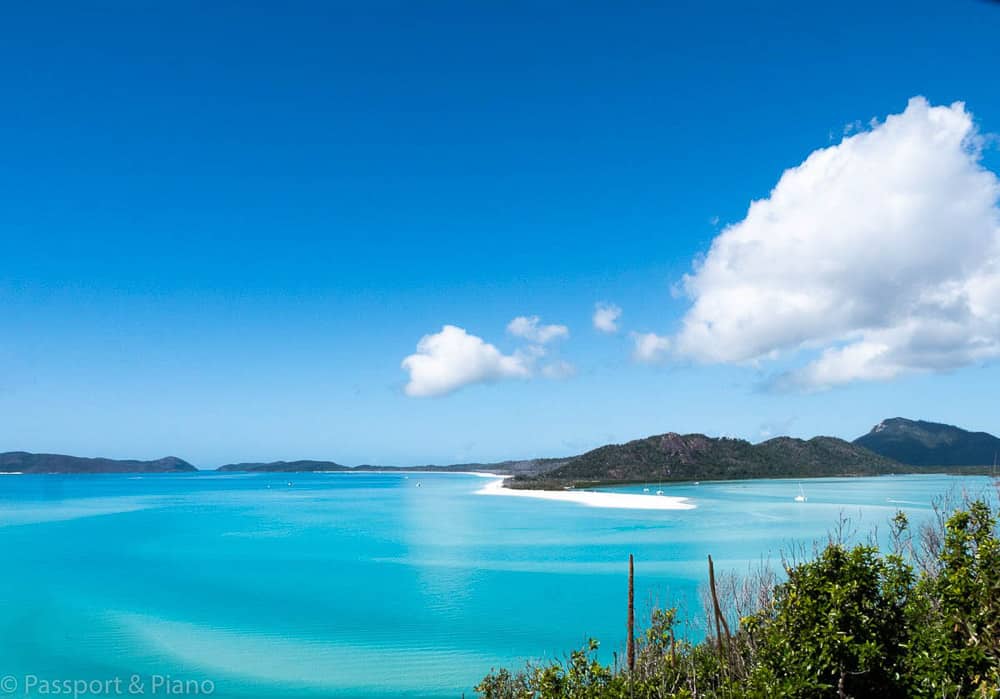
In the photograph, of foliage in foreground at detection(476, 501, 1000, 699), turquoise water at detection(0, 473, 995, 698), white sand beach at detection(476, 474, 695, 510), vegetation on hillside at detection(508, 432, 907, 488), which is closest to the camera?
foliage in foreground at detection(476, 501, 1000, 699)

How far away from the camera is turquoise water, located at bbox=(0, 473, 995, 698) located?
16.4 meters

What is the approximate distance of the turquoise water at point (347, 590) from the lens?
16.4m

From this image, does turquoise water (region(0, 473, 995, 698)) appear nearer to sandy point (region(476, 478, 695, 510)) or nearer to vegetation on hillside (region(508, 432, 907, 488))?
sandy point (region(476, 478, 695, 510))

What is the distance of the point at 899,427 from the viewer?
175000 mm

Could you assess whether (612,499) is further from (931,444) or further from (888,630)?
(931,444)

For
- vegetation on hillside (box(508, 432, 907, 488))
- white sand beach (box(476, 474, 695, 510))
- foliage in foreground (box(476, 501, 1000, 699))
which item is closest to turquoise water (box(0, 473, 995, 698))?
white sand beach (box(476, 474, 695, 510))

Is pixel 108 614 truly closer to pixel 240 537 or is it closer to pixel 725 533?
pixel 240 537

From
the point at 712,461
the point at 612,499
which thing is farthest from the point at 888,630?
the point at 712,461

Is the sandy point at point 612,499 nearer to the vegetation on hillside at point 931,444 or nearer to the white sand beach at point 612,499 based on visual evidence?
the white sand beach at point 612,499

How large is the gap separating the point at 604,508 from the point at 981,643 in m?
53.2

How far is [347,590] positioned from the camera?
25.2 meters

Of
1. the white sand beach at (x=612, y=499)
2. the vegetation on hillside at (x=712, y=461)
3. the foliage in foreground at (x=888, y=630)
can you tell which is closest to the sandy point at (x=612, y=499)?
the white sand beach at (x=612, y=499)

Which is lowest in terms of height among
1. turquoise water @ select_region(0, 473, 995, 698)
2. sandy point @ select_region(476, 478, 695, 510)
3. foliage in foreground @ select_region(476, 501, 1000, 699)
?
sandy point @ select_region(476, 478, 695, 510)

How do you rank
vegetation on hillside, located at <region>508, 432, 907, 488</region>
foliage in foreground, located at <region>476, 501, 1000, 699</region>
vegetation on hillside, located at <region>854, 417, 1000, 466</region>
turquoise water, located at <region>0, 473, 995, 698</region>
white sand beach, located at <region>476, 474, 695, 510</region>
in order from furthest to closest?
1. vegetation on hillside, located at <region>854, 417, 1000, 466</region>
2. vegetation on hillside, located at <region>508, 432, 907, 488</region>
3. white sand beach, located at <region>476, 474, 695, 510</region>
4. turquoise water, located at <region>0, 473, 995, 698</region>
5. foliage in foreground, located at <region>476, 501, 1000, 699</region>
